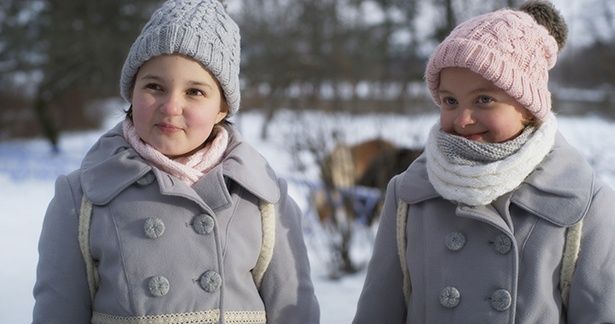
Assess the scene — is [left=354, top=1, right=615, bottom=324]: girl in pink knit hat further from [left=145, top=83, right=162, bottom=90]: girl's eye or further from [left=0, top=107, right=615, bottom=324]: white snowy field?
[left=0, top=107, right=615, bottom=324]: white snowy field

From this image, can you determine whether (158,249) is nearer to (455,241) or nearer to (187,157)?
(187,157)

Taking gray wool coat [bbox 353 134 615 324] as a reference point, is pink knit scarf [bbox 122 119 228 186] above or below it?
above

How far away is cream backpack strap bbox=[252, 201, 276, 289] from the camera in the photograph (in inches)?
90.4

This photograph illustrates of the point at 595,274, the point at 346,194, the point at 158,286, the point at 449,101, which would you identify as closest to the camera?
the point at 595,274

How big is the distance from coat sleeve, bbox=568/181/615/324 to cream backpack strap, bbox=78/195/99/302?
56.0 inches

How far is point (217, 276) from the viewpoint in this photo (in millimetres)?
2148

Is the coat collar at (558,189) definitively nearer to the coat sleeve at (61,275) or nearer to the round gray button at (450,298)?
the round gray button at (450,298)

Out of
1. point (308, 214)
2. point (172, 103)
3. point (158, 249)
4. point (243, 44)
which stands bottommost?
point (158, 249)

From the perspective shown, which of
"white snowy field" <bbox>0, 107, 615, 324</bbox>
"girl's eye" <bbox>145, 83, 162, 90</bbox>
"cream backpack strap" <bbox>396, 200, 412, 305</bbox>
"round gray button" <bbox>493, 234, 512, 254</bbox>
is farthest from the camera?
"white snowy field" <bbox>0, 107, 615, 324</bbox>

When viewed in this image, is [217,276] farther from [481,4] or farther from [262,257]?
[481,4]

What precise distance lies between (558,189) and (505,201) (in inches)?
6.1

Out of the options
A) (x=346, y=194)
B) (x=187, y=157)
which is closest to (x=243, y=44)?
(x=346, y=194)

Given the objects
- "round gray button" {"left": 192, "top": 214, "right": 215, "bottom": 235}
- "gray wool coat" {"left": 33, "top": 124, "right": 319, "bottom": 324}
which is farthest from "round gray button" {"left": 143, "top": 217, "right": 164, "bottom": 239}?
"round gray button" {"left": 192, "top": 214, "right": 215, "bottom": 235}

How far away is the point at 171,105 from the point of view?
215 cm
